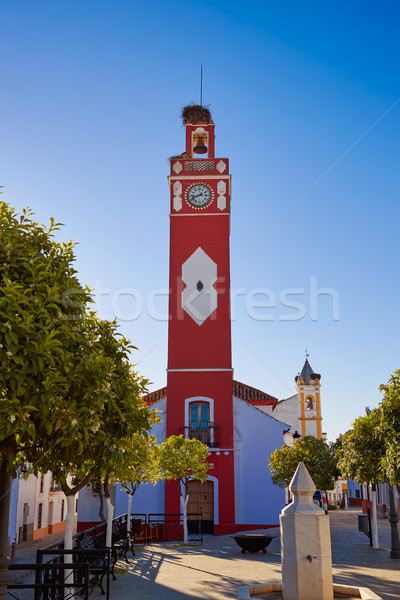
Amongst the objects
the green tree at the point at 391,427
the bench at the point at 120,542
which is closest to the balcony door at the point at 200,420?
the bench at the point at 120,542

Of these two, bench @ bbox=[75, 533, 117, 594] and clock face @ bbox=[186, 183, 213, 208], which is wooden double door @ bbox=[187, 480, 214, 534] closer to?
bench @ bbox=[75, 533, 117, 594]

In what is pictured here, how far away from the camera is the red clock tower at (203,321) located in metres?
27.6

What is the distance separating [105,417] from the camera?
772 cm

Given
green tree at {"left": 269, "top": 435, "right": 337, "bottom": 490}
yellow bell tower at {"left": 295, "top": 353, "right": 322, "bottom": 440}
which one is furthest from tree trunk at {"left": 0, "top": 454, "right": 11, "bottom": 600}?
yellow bell tower at {"left": 295, "top": 353, "right": 322, "bottom": 440}

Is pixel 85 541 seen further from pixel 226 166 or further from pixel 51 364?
pixel 226 166

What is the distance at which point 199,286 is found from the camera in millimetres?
29609

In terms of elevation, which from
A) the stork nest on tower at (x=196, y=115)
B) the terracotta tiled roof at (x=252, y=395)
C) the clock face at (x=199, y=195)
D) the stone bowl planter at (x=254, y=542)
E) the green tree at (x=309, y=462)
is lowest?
the stone bowl planter at (x=254, y=542)

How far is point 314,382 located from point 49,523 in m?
44.8

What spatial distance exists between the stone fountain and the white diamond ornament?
2048 cm

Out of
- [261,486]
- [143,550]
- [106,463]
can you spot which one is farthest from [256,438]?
[106,463]

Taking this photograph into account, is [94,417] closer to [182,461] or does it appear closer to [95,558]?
[95,558]

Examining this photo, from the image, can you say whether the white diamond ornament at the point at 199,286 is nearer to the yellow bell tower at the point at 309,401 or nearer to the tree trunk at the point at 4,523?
the tree trunk at the point at 4,523

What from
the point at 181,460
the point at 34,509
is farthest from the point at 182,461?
the point at 34,509

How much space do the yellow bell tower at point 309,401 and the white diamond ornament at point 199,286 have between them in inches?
1747
